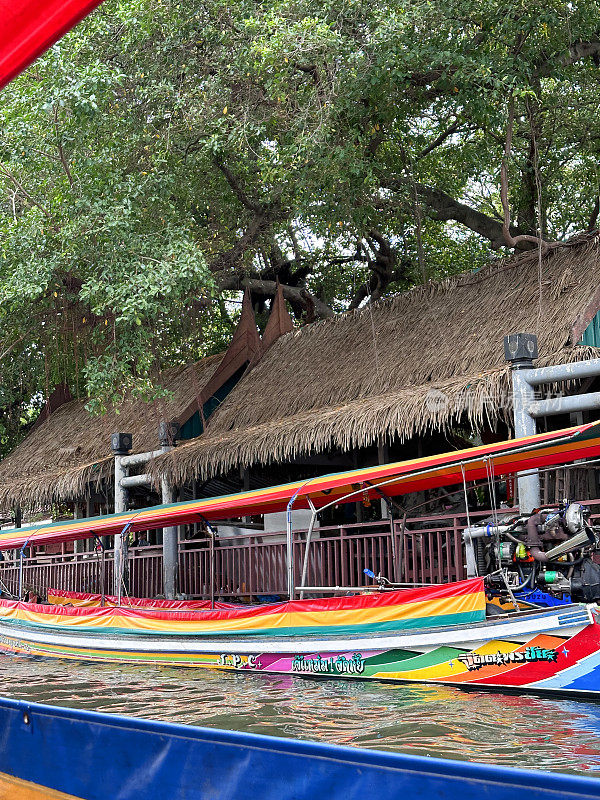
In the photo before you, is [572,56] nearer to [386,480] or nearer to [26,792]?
[386,480]

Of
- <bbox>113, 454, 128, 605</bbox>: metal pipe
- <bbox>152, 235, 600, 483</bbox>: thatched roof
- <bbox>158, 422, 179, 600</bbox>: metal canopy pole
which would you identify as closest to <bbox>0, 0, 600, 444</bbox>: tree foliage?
<bbox>152, 235, 600, 483</bbox>: thatched roof

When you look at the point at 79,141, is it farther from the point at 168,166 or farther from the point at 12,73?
the point at 12,73

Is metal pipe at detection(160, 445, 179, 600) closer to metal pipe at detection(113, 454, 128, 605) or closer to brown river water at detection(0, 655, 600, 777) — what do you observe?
metal pipe at detection(113, 454, 128, 605)

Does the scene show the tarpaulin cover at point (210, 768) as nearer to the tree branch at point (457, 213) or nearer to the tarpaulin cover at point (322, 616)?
the tarpaulin cover at point (322, 616)

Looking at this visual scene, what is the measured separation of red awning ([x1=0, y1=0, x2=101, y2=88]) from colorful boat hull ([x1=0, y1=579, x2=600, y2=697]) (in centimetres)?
593

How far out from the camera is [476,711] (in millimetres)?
6723

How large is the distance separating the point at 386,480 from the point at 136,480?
5888 millimetres

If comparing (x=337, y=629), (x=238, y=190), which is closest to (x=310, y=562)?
(x=337, y=629)

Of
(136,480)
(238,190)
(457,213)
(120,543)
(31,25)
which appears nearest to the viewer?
(31,25)

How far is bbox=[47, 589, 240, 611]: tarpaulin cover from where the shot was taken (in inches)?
443

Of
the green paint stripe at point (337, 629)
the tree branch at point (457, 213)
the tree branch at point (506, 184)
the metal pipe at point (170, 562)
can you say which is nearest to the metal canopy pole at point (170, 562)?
the metal pipe at point (170, 562)

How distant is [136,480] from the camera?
14.1 metres

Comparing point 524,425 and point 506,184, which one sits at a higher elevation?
point 506,184

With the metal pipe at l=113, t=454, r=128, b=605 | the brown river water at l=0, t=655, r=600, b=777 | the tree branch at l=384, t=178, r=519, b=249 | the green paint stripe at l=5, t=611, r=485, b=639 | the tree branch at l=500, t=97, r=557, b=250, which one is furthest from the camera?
the tree branch at l=384, t=178, r=519, b=249
